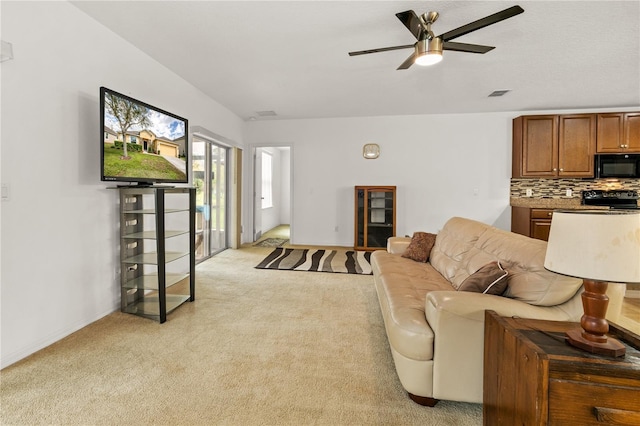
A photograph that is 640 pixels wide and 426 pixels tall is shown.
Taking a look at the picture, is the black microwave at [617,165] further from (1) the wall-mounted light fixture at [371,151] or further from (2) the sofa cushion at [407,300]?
(2) the sofa cushion at [407,300]

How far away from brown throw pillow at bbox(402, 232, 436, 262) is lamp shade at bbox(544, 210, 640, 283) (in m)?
2.01

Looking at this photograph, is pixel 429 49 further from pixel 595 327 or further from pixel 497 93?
pixel 497 93

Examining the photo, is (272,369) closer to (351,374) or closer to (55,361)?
(351,374)

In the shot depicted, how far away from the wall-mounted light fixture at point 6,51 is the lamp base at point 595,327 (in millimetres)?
3253

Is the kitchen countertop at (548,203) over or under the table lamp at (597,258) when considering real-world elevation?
over

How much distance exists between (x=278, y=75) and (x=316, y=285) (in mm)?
2581

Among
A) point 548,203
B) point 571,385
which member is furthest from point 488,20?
point 548,203

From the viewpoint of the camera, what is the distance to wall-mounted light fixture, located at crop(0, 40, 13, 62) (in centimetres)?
192

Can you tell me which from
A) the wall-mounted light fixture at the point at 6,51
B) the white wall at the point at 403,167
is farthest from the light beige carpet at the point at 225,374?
the white wall at the point at 403,167

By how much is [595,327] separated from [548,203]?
15.8ft

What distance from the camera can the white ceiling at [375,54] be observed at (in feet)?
8.05

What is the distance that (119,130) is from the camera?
2.53 metres

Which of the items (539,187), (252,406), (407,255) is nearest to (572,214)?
(252,406)

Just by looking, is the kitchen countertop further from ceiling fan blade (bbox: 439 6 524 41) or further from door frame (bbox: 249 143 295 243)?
door frame (bbox: 249 143 295 243)
